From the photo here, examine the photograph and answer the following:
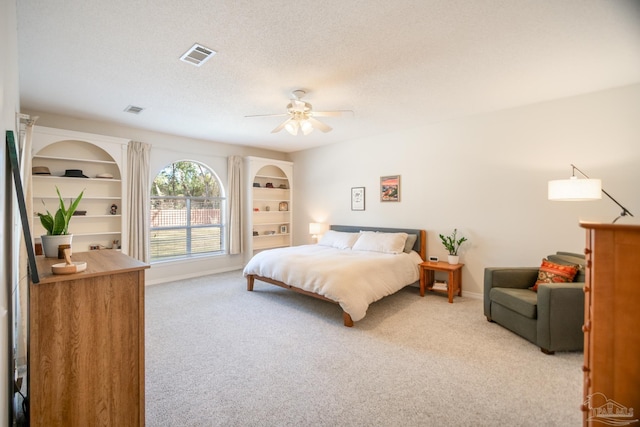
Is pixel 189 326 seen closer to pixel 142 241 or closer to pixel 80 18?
pixel 142 241

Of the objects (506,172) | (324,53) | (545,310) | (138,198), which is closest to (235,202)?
(138,198)

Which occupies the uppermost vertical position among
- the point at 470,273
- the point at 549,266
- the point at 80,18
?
the point at 80,18

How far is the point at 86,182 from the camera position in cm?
439

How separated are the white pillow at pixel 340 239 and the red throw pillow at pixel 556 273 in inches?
104

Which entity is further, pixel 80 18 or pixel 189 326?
pixel 189 326

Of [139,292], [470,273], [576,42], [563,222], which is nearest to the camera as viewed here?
[139,292]

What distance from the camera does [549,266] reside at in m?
3.09

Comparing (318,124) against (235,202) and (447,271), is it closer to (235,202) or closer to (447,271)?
(447,271)

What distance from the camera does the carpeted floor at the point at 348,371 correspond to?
73.4 inches

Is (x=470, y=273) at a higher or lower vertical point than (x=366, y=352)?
Answer: higher

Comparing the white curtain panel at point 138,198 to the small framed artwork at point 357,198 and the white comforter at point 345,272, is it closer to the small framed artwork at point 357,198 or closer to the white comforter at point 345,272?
the white comforter at point 345,272

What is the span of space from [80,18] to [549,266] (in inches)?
185

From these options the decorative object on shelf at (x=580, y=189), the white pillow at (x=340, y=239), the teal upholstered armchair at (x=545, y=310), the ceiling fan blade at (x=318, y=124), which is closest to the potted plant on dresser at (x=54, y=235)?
the ceiling fan blade at (x=318, y=124)

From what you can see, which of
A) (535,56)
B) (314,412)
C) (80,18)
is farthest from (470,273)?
(80,18)
